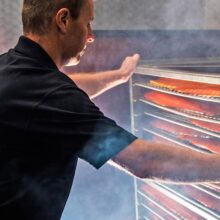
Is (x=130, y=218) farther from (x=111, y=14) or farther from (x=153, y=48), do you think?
(x=111, y=14)

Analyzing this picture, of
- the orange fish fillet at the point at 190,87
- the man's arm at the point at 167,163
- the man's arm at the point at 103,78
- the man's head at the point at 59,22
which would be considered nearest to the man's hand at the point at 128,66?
the man's arm at the point at 103,78

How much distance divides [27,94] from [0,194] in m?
0.31

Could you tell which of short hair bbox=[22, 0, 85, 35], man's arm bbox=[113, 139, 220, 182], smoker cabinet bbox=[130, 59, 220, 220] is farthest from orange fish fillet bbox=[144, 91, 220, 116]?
short hair bbox=[22, 0, 85, 35]

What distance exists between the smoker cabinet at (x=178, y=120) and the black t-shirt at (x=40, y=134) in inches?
20.1

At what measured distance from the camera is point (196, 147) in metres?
1.57

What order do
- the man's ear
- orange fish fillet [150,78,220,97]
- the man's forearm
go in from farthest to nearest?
the man's forearm < orange fish fillet [150,78,220,97] < the man's ear

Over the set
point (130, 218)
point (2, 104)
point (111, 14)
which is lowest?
point (130, 218)

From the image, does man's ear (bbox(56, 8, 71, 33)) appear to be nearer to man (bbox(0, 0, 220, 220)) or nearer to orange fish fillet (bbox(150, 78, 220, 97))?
man (bbox(0, 0, 220, 220))

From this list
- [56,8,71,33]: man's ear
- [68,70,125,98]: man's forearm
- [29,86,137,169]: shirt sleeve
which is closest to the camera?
[29,86,137,169]: shirt sleeve

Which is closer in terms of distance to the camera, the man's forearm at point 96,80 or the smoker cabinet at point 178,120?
the smoker cabinet at point 178,120

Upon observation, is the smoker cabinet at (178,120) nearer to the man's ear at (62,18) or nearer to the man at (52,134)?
the man at (52,134)

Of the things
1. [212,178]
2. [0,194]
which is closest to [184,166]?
[212,178]

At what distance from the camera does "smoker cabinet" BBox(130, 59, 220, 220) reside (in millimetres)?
1461

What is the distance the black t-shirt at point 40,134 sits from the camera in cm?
93
